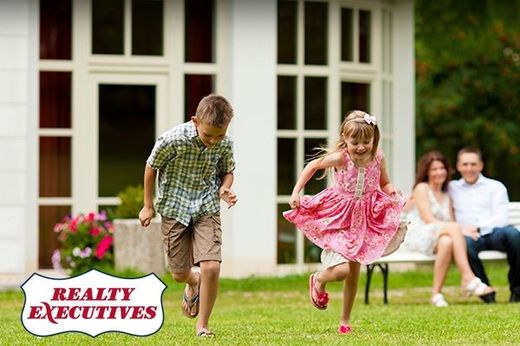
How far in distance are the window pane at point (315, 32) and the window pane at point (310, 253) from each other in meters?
1.91

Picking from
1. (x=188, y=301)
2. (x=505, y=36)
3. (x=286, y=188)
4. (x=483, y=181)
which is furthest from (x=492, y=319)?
(x=505, y=36)

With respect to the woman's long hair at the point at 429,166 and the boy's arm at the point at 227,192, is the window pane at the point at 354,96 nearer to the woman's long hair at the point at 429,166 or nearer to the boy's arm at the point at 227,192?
the woman's long hair at the point at 429,166

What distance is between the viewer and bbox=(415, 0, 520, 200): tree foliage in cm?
2348

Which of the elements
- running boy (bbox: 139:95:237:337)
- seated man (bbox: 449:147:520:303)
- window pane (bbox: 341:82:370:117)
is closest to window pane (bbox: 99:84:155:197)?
window pane (bbox: 341:82:370:117)

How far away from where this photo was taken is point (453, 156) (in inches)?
1018

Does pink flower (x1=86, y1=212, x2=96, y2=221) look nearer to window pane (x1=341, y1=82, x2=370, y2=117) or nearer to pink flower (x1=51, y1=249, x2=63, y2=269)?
pink flower (x1=51, y1=249, x2=63, y2=269)

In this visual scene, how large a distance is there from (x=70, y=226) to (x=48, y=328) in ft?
21.1

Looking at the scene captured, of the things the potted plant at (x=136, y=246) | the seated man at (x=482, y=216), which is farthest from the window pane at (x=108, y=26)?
the seated man at (x=482, y=216)

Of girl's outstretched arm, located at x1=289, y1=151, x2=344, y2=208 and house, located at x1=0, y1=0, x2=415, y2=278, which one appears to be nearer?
girl's outstretched arm, located at x1=289, y1=151, x2=344, y2=208

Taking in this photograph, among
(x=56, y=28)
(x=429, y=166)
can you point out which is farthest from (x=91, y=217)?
(x=429, y=166)

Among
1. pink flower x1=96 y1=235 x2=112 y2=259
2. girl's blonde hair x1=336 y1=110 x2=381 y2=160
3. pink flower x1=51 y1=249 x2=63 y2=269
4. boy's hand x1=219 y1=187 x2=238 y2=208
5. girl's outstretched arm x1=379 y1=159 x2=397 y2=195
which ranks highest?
girl's blonde hair x1=336 y1=110 x2=381 y2=160

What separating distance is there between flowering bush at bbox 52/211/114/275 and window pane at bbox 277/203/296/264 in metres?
1.80

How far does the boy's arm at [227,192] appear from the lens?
8.42 metres

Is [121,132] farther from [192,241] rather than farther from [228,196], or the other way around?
[228,196]
